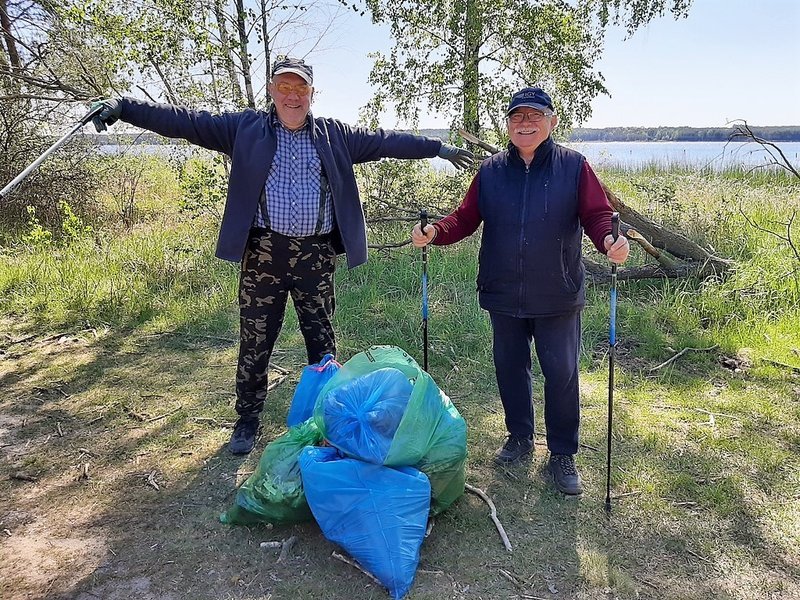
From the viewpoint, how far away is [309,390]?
112 inches

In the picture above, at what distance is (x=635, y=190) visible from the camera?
7820 millimetres

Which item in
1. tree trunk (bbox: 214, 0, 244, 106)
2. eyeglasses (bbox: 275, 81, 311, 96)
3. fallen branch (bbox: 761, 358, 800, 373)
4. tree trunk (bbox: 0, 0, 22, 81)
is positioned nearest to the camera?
eyeglasses (bbox: 275, 81, 311, 96)

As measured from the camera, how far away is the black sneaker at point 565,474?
2631 millimetres

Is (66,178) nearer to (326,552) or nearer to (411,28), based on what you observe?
(411,28)

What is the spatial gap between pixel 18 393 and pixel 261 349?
6.24 feet

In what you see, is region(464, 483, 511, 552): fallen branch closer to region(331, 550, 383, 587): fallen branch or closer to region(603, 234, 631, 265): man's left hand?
region(331, 550, 383, 587): fallen branch

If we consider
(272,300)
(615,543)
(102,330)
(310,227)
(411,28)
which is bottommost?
(615,543)

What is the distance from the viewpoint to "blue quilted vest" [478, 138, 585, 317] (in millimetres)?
2424

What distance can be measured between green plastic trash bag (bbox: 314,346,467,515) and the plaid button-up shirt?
70 centimetres

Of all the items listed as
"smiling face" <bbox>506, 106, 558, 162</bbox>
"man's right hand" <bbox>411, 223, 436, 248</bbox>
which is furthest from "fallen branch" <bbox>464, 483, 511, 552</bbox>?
"smiling face" <bbox>506, 106, 558, 162</bbox>

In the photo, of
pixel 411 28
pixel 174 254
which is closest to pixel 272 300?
pixel 174 254

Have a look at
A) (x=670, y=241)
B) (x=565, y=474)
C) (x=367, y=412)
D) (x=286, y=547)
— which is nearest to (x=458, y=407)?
(x=565, y=474)

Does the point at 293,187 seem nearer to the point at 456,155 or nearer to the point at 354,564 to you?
the point at 456,155

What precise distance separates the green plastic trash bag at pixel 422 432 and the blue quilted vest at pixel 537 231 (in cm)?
54
